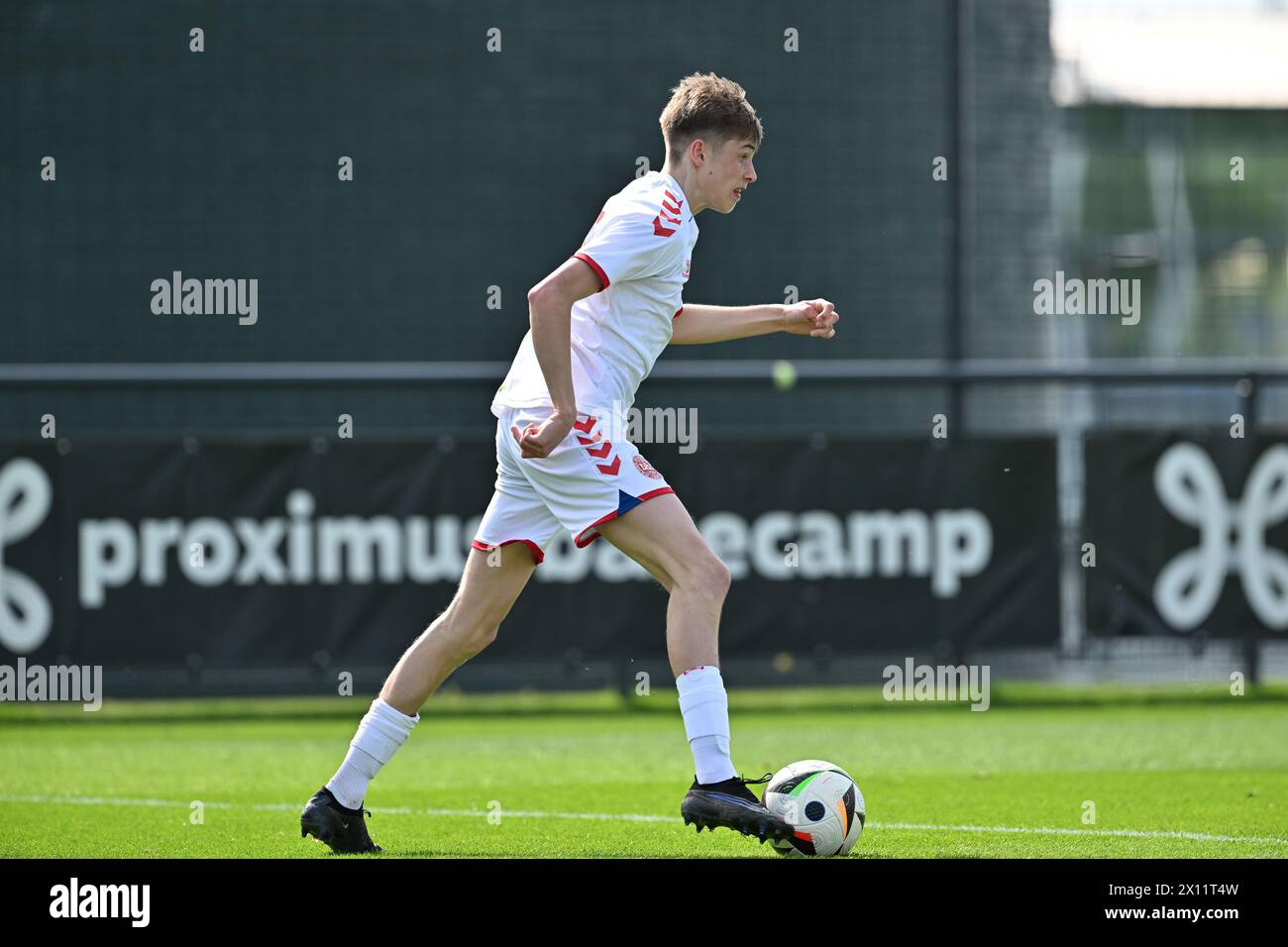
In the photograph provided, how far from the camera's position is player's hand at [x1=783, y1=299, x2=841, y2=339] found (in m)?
5.59

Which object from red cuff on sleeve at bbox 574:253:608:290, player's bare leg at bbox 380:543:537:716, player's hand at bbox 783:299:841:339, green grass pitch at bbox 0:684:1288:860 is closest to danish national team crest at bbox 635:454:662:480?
player's bare leg at bbox 380:543:537:716

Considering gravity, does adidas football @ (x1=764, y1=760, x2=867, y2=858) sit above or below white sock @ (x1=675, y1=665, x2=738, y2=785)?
below

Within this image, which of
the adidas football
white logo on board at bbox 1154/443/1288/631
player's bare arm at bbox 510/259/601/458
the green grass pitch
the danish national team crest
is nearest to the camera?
player's bare arm at bbox 510/259/601/458

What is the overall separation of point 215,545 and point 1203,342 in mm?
10375

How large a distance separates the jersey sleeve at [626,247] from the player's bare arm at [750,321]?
0.62 meters

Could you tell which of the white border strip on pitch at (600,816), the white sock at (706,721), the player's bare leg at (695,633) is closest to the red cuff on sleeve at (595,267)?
the player's bare leg at (695,633)

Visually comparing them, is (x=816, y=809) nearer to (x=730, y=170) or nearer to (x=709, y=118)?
(x=730, y=170)

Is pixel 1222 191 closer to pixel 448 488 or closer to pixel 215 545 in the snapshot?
pixel 448 488

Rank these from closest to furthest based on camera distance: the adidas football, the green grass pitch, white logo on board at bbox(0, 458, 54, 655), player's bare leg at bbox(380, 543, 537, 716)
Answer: the adidas football
player's bare leg at bbox(380, 543, 537, 716)
the green grass pitch
white logo on board at bbox(0, 458, 54, 655)

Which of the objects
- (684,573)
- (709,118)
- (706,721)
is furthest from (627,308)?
(706,721)

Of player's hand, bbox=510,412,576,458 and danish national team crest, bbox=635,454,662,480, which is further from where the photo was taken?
danish national team crest, bbox=635,454,662,480

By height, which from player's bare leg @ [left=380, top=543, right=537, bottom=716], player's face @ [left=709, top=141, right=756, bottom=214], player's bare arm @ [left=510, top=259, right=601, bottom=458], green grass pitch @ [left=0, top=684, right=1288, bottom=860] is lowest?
green grass pitch @ [left=0, top=684, right=1288, bottom=860]

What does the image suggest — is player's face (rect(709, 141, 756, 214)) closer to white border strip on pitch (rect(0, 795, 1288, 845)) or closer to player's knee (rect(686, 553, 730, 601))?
player's knee (rect(686, 553, 730, 601))

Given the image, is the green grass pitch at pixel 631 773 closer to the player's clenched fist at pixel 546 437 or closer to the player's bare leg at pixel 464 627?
the player's bare leg at pixel 464 627
